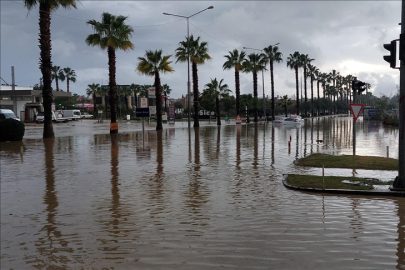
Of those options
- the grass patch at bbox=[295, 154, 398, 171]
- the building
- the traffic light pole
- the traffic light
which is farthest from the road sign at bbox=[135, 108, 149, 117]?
the building

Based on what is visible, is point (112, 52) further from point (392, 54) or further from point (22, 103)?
point (22, 103)

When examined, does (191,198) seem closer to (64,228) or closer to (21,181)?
(64,228)

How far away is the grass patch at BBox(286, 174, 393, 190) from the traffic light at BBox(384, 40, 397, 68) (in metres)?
3.27

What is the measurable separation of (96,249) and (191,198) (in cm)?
434

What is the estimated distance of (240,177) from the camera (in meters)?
14.5

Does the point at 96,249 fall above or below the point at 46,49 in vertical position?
below

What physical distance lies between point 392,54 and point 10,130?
82.3 feet

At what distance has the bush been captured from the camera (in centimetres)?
2914

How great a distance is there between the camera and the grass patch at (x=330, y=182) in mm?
11802

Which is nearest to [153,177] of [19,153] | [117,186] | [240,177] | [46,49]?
[117,186]

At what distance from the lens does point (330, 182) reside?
1254 centimetres

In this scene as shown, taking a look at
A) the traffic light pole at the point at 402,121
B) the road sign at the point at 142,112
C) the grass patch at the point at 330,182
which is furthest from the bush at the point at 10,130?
the traffic light pole at the point at 402,121

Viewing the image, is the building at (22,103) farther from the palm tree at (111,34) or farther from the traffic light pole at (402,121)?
the traffic light pole at (402,121)

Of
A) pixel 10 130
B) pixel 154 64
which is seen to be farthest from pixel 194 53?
pixel 10 130
